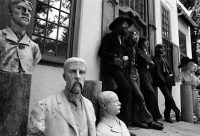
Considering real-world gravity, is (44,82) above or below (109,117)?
above

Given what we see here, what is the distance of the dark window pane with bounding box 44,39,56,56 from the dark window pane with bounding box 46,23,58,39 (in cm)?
10

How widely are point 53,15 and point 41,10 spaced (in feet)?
0.92

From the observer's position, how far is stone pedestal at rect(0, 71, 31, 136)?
1.77m

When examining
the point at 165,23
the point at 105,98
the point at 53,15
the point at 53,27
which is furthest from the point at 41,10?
the point at 165,23

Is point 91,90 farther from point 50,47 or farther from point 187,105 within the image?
point 187,105

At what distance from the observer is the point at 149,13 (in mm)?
7391

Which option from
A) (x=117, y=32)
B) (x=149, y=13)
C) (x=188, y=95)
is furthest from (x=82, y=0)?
(x=188, y=95)

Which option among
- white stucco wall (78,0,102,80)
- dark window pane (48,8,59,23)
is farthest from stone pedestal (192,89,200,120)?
dark window pane (48,8,59,23)

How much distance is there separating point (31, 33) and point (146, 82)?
2.85 meters

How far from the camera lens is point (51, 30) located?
13.7ft

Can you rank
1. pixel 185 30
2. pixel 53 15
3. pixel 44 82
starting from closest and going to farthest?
1. pixel 44 82
2. pixel 53 15
3. pixel 185 30

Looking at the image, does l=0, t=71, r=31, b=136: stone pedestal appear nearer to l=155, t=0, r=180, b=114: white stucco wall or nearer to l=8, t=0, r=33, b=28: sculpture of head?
l=8, t=0, r=33, b=28: sculpture of head

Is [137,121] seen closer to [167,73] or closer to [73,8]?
[167,73]

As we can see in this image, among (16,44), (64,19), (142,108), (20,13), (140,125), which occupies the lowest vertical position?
(140,125)
